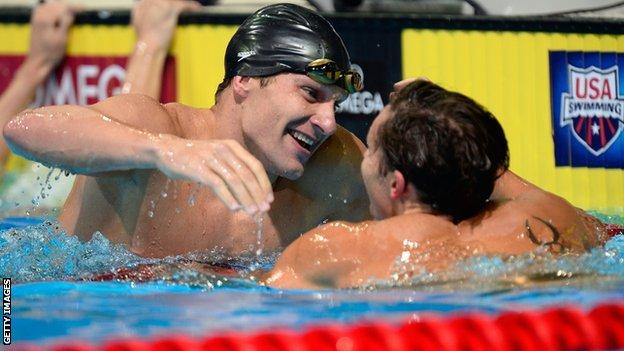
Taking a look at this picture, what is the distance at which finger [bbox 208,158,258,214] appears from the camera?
2375mm

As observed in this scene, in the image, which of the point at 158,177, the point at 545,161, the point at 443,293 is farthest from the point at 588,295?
the point at 545,161

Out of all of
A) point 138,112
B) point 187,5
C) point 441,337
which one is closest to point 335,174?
point 138,112

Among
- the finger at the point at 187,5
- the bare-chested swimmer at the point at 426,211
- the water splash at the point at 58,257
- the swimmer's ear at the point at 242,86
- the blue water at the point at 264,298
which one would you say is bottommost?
the water splash at the point at 58,257

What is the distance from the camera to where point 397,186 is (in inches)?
103

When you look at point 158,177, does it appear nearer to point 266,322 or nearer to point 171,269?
point 171,269

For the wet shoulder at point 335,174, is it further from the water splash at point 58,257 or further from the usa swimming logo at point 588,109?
the usa swimming logo at point 588,109

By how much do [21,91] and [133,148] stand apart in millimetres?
2285

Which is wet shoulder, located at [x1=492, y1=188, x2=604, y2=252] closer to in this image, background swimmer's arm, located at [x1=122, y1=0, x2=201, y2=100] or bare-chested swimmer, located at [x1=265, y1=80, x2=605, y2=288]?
bare-chested swimmer, located at [x1=265, y1=80, x2=605, y2=288]

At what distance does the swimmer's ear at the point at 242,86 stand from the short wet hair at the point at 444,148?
72 cm

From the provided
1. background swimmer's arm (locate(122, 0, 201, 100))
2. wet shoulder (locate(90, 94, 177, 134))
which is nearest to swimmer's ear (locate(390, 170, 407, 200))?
wet shoulder (locate(90, 94, 177, 134))

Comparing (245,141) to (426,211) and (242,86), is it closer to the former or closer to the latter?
(242,86)

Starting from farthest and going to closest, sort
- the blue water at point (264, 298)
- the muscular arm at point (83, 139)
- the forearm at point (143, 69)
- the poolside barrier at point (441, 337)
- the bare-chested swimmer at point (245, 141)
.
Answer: the forearm at point (143, 69) < the bare-chested swimmer at point (245, 141) < the muscular arm at point (83, 139) < the blue water at point (264, 298) < the poolside barrier at point (441, 337)

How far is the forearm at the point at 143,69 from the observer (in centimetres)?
459

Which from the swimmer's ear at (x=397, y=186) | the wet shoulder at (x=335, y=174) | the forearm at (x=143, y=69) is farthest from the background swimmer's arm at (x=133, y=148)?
the forearm at (x=143, y=69)
